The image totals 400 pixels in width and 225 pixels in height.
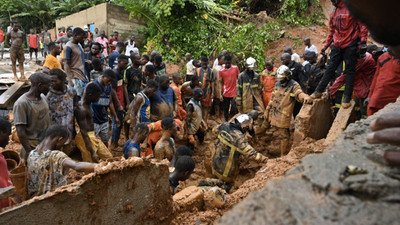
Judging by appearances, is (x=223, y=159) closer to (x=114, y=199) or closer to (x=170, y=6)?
(x=114, y=199)

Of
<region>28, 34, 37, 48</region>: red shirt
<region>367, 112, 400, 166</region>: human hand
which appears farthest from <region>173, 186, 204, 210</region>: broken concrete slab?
<region>28, 34, 37, 48</region>: red shirt

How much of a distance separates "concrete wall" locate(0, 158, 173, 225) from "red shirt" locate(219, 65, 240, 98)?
18.6 feet

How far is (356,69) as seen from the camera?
4.73 m

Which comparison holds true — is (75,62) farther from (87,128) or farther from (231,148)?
(231,148)

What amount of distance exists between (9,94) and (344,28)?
27.8 ft

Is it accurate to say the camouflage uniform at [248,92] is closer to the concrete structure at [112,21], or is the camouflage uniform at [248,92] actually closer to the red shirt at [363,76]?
the red shirt at [363,76]

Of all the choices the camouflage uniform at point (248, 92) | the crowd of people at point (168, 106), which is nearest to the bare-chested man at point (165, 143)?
the crowd of people at point (168, 106)

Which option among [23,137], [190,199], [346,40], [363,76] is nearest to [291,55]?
[363,76]

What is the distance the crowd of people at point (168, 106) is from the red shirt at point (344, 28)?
1 cm

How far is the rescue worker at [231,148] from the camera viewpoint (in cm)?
467

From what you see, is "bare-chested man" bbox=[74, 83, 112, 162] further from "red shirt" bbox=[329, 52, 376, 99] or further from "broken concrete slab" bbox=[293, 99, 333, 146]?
"red shirt" bbox=[329, 52, 376, 99]

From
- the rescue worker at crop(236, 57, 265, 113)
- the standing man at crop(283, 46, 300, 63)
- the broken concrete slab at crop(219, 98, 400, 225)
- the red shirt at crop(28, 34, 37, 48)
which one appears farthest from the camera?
the red shirt at crop(28, 34, 37, 48)

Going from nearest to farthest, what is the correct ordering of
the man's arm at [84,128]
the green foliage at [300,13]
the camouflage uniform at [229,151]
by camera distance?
the man's arm at [84,128] < the camouflage uniform at [229,151] < the green foliage at [300,13]

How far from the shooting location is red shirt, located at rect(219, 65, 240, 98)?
8.50 meters
